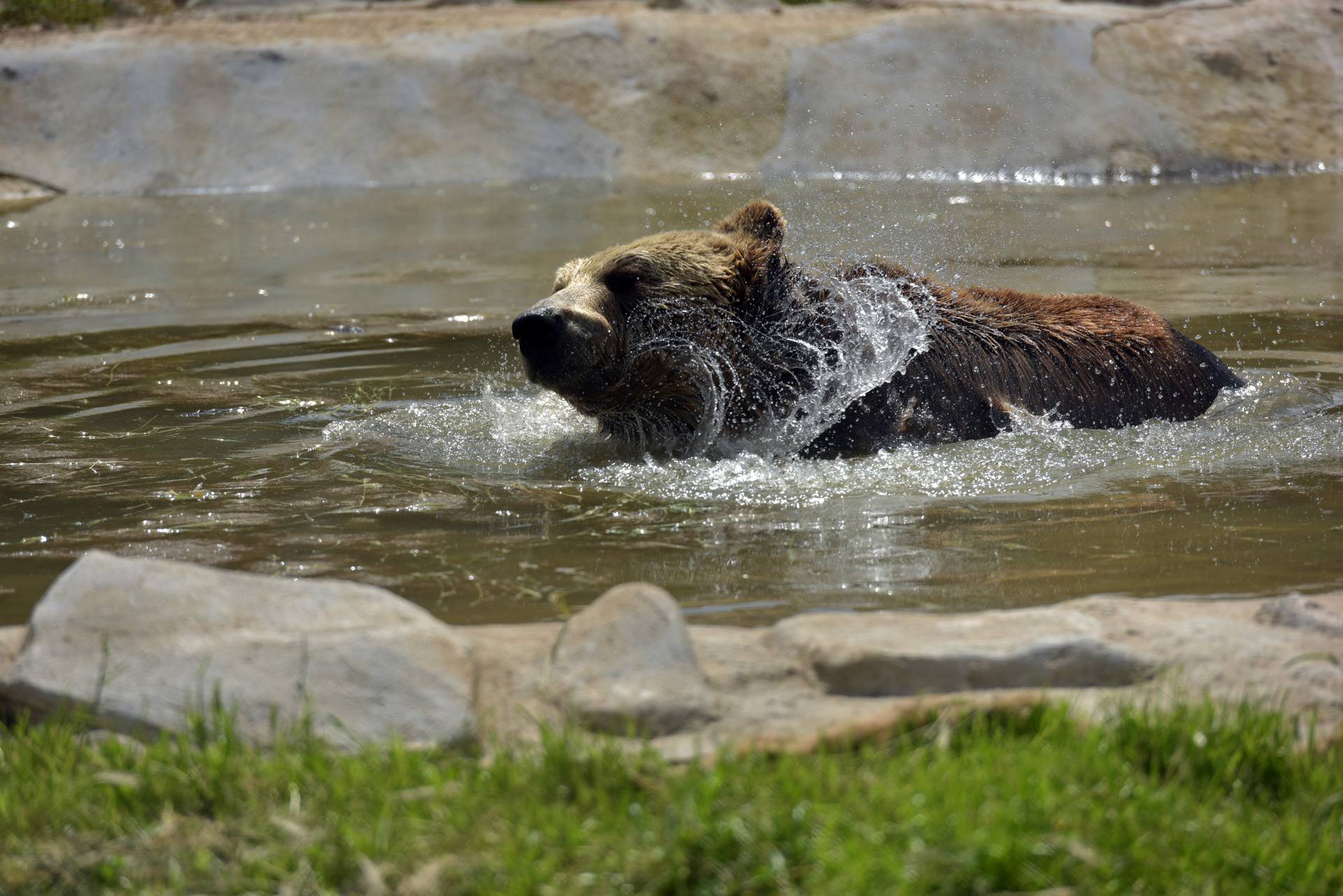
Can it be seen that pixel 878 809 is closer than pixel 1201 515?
Yes

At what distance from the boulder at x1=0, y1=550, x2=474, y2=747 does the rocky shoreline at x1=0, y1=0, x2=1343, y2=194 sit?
14155 millimetres

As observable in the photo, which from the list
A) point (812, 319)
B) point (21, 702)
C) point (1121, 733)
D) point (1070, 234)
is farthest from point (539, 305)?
point (1070, 234)

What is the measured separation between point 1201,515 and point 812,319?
1951 millimetres

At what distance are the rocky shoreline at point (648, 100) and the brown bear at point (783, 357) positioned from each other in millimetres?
10489

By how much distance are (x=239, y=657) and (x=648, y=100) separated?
50.5 ft

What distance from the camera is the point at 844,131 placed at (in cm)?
1767

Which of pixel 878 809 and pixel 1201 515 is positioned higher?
pixel 878 809

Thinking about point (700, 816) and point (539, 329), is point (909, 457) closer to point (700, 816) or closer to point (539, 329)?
point (539, 329)

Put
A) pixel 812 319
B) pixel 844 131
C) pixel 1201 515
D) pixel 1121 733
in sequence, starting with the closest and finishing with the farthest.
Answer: pixel 1121 733 → pixel 1201 515 → pixel 812 319 → pixel 844 131

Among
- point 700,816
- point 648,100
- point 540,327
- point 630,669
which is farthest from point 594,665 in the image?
point 648,100

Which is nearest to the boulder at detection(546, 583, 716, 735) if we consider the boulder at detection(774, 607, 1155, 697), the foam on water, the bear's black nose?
the boulder at detection(774, 607, 1155, 697)

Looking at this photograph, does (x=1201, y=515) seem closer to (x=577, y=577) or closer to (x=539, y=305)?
(x=577, y=577)

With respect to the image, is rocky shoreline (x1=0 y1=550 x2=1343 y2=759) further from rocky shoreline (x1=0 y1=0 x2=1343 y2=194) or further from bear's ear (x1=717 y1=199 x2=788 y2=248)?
rocky shoreline (x1=0 y1=0 x2=1343 y2=194)

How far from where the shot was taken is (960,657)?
3.51 meters
